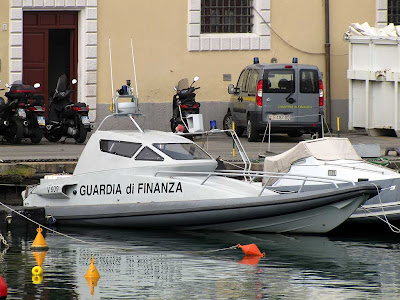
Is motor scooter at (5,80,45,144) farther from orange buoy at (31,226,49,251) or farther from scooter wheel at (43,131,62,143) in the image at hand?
orange buoy at (31,226,49,251)

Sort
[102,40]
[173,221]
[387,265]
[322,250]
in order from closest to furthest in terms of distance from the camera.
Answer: [387,265], [322,250], [173,221], [102,40]

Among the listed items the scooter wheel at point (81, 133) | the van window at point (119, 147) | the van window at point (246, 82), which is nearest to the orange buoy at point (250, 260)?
the van window at point (119, 147)

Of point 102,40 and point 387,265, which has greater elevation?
point 102,40

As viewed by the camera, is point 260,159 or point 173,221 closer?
point 173,221

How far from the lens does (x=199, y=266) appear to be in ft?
55.9

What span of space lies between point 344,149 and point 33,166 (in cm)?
586

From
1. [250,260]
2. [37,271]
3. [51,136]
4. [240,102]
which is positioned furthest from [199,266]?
[240,102]

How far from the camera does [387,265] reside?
56.2ft

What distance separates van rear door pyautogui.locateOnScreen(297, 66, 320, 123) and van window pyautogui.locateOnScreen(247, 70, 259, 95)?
102 cm

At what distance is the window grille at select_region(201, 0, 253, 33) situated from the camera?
102 ft

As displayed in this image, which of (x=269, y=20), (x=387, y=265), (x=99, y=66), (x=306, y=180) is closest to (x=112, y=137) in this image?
(x=306, y=180)

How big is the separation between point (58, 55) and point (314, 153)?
11.0m

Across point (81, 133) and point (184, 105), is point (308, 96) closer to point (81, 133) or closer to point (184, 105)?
point (184, 105)

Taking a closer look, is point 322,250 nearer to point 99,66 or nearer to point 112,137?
point 112,137
